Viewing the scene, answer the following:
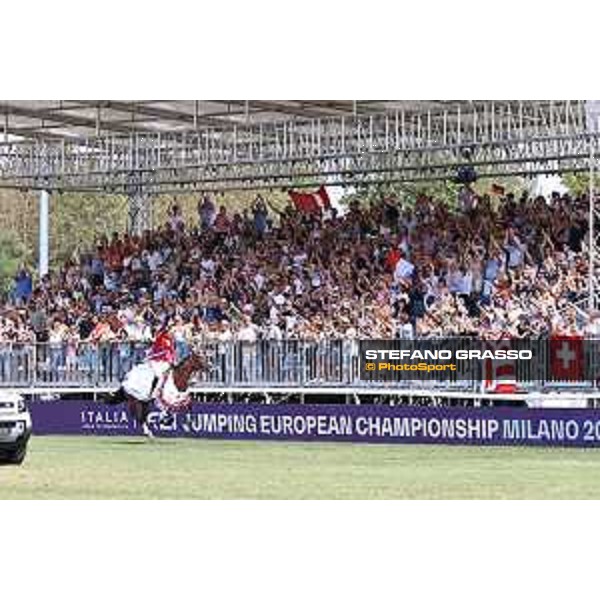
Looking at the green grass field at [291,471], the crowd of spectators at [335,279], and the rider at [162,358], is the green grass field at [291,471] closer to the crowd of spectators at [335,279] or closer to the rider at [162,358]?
the rider at [162,358]

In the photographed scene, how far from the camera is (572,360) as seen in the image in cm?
2256

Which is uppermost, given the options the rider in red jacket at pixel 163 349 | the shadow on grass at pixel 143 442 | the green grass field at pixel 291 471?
the rider in red jacket at pixel 163 349

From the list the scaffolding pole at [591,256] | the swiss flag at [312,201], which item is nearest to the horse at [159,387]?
the scaffolding pole at [591,256]

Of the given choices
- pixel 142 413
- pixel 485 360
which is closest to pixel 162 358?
pixel 142 413

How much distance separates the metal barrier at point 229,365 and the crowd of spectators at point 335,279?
0.72 feet

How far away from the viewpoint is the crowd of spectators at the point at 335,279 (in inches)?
945

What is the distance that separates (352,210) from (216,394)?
19.8 ft

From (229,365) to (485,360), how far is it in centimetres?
309

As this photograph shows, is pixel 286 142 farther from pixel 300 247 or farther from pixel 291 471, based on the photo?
pixel 291 471

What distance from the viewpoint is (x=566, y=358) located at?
74.1 ft

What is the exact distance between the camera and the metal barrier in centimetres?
2364

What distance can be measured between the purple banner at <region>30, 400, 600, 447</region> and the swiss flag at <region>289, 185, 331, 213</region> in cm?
733
